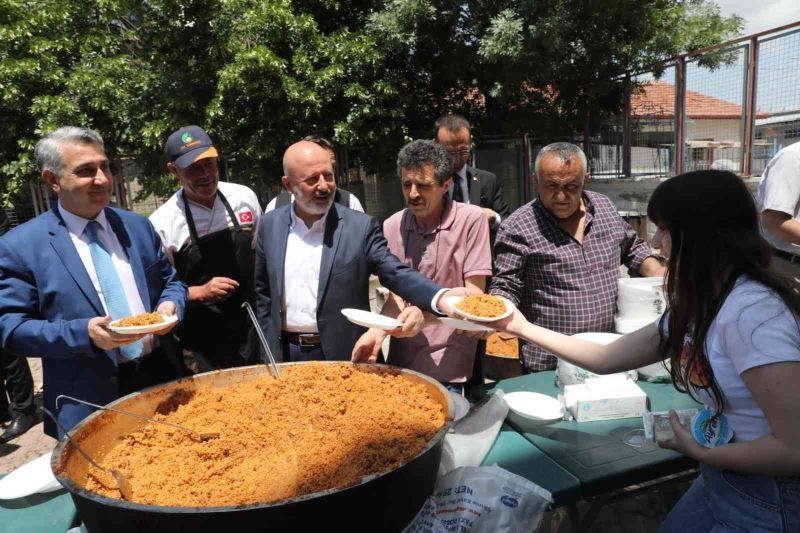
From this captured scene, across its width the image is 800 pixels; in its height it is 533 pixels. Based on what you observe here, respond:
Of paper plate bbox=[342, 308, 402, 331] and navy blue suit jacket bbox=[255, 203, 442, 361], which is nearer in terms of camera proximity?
paper plate bbox=[342, 308, 402, 331]

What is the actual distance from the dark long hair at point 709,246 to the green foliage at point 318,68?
667 centimetres

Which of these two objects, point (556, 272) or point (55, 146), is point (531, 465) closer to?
point (556, 272)

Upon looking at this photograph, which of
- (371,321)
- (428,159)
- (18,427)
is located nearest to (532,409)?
(371,321)

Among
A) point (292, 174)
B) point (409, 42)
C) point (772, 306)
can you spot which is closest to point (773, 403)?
point (772, 306)

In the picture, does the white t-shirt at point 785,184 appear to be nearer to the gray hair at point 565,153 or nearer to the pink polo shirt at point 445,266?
the gray hair at point 565,153

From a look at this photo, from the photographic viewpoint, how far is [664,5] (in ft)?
27.5

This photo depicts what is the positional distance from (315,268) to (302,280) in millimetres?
74

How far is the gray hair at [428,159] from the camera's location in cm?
235

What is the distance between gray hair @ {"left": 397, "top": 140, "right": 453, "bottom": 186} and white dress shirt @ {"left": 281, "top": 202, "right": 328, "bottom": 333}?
17.2 inches

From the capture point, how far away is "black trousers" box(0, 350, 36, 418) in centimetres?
386

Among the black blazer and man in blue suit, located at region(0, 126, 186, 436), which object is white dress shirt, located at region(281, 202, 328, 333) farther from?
the black blazer

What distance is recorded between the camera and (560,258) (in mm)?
2369

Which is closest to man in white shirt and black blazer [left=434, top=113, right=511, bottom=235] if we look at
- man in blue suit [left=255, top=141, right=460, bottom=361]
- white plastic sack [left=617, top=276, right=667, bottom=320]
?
white plastic sack [left=617, top=276, right=667, bottom=320]

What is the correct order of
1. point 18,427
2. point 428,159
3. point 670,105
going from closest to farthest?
point 428,159 → point 18,427 → point 670,105
